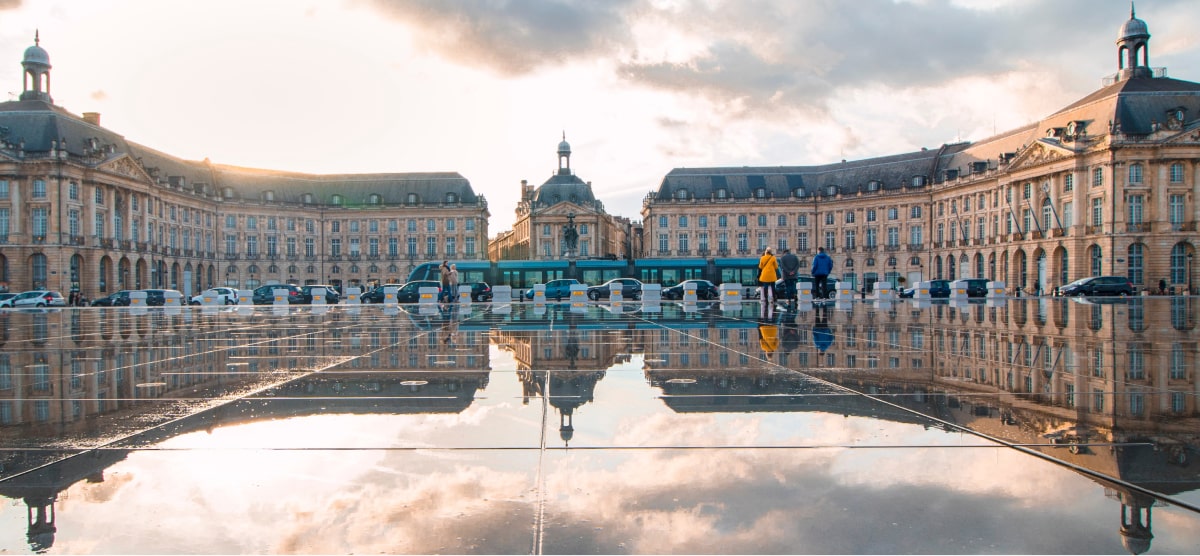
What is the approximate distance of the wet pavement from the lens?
9.17ft

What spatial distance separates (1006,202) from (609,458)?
246 ft

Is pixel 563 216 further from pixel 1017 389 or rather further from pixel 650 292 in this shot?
pixel 1017 389

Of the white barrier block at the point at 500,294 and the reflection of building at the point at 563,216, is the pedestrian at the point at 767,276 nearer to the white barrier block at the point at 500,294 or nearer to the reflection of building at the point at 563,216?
the white barrier block at the point at 500,294

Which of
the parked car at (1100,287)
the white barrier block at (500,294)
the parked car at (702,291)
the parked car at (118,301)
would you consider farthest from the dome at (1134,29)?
the parked car at (118,301)

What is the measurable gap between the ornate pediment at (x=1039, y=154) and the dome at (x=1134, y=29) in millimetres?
11271

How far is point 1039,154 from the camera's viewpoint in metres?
64.2

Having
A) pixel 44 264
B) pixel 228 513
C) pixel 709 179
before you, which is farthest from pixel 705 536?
pixel 709 179

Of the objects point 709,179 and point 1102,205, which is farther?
point 709,179

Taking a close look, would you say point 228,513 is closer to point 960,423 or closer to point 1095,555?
point 1095,555

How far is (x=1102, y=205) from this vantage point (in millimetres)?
59062

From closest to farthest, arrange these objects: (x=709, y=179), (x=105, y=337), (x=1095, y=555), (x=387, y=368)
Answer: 1. (x=1095, y=555)
2. (x=387, y=368)
3. (x=105, y=337)
4. (x=709, y=179)

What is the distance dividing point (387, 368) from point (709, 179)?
87046 millimetres

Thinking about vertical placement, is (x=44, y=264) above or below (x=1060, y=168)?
below

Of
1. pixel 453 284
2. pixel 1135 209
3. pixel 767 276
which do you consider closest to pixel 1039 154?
pixel 1135 209
